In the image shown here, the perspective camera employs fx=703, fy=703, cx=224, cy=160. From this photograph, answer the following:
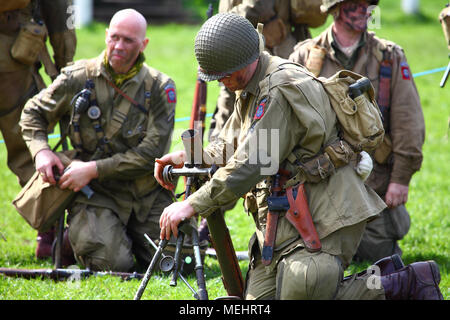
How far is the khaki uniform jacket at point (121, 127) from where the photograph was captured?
6.23 metres

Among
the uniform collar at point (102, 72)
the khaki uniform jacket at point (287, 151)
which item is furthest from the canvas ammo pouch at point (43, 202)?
the khaki uniform jacket at point (287, 151)

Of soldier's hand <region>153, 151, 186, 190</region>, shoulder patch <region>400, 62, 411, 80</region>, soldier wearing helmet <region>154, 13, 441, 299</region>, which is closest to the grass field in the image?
soldier's hand <region>153, 151, 186, 190</region>

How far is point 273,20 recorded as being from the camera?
6.97 metres

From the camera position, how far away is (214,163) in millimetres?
4840

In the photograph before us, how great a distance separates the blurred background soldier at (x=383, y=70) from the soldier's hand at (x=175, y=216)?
96.0 inches

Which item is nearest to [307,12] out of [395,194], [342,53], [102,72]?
[342,53]

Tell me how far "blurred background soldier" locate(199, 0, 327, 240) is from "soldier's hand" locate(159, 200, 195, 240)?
2.51 m

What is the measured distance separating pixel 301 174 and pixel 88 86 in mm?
2561

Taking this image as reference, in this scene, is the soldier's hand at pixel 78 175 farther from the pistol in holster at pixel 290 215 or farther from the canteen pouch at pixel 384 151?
the canteen pouch at pixel 384 151

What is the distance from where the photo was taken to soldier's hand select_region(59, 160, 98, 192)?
6.11 m

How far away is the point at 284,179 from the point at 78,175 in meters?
2.30

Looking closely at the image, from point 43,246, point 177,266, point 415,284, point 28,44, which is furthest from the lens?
point 28,44

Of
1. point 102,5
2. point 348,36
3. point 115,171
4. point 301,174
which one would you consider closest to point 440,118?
point 348,36

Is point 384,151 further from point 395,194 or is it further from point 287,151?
point 287,151
